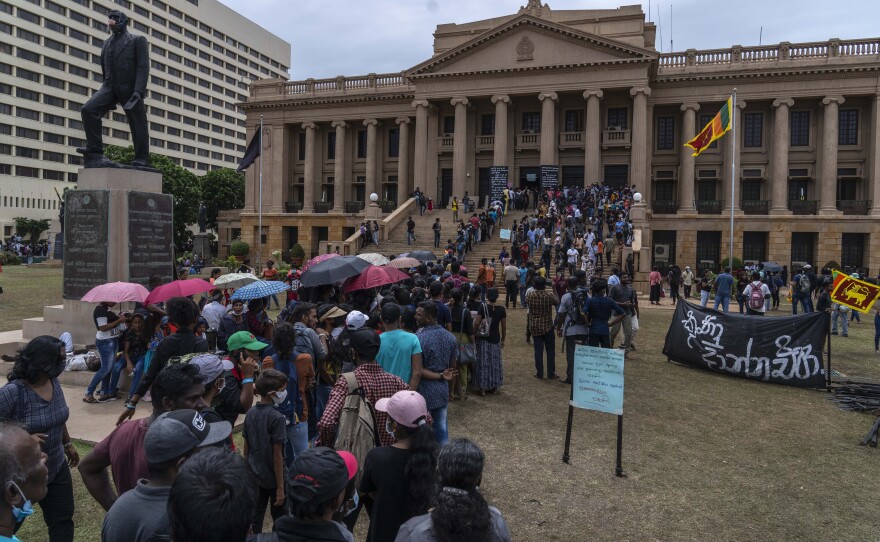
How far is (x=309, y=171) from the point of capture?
157 ft

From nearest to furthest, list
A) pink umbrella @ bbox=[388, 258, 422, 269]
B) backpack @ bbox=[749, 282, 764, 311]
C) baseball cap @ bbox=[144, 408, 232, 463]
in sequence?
baseball cap @ bbox=[144, 408, 232, 463]
pink umbrella @ bbox=[388, 258, 422, 269]
backpack @ bbox=[749, 282, 764, 311]

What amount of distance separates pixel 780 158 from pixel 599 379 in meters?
36.8

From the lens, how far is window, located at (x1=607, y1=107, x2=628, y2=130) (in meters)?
39.5

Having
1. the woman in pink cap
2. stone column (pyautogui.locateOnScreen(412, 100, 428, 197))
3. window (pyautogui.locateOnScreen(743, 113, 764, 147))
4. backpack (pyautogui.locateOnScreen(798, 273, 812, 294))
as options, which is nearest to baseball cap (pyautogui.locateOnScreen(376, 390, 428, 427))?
the woman in pink cap

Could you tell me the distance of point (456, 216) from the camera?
1393 inches

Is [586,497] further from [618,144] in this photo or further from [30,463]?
[618,144]

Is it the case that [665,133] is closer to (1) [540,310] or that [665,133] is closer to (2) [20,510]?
(1) [540,310]

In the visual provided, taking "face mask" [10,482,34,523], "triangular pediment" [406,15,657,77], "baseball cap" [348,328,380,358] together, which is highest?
"triangular pediment" [406,15,657,77]

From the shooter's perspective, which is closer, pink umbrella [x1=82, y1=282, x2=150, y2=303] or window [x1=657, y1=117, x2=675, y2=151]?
pink umbrella [x1=82, y1=282, x2=150, y2=303]

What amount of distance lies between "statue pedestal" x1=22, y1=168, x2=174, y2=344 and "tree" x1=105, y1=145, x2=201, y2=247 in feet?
136

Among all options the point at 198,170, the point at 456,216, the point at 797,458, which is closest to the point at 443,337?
the point at 797,458

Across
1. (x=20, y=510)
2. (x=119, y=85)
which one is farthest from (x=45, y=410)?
A: (x=119, y=85)

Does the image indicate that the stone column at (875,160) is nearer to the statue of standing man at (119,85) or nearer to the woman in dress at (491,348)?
the woman in dress at (491,348)

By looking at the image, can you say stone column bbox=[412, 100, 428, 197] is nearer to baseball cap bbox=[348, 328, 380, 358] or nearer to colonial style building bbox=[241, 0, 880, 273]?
colonial style building bbox=[241, 0, 880, 273]
